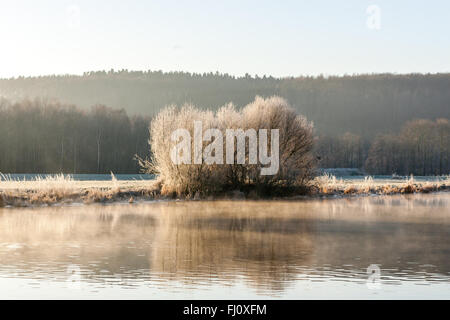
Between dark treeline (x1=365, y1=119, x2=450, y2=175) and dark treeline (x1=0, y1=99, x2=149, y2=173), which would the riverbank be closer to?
dark treeline (x1=0, y1=99, x2=149, y2=173)

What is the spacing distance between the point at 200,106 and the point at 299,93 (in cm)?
2834

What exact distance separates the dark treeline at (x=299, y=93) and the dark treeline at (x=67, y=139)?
2079 inches

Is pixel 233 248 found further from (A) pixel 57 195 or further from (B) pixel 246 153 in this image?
(B) pixel 246 153

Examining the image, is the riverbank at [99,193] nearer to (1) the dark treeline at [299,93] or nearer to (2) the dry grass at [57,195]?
(2) the dry grass at [57,195]

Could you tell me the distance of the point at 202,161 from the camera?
30344mm

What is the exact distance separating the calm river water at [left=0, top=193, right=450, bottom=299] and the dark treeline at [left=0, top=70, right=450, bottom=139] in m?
123

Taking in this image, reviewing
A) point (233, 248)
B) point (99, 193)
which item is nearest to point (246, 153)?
point (99, 193)

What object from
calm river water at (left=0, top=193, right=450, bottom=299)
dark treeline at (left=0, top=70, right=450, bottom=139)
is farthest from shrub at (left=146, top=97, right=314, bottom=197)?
dark treeline at (left=0, top=70, right=450, bottom=139)

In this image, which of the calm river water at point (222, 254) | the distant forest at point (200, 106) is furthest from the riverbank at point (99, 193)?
the distant forest at point (200, 106)

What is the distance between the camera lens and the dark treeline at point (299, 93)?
15000 centimetres

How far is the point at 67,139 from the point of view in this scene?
86562 mm
